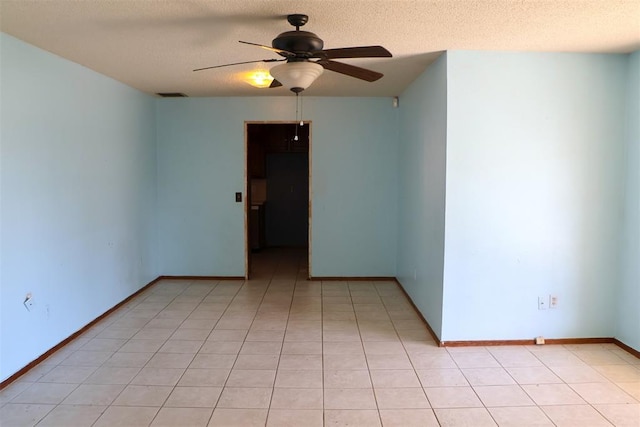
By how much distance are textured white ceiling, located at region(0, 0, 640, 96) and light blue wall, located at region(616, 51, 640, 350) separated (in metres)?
0.33

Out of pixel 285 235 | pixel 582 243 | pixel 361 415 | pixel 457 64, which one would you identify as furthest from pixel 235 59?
pixel 285 235

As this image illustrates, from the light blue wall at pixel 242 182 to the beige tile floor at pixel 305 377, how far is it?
4.11 ft

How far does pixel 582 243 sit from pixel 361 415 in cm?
220

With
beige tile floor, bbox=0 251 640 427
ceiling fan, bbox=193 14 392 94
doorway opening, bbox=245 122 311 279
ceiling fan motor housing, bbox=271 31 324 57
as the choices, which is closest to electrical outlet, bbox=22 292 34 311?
beige tile floor, bbox=0 251 640 427

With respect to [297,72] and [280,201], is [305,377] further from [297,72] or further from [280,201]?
[280,201]

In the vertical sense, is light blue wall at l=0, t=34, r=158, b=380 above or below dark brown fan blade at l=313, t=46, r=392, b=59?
below

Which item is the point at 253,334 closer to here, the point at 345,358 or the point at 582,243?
the point at 345,358

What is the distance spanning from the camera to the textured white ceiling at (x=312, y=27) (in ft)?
7.50

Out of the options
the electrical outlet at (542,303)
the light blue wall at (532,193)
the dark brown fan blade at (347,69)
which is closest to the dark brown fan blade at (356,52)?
the dark brown fan blade at (347,69)

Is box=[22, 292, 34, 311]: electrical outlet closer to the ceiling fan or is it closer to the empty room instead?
the empty room

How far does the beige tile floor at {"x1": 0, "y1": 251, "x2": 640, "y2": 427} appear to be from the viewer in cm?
237

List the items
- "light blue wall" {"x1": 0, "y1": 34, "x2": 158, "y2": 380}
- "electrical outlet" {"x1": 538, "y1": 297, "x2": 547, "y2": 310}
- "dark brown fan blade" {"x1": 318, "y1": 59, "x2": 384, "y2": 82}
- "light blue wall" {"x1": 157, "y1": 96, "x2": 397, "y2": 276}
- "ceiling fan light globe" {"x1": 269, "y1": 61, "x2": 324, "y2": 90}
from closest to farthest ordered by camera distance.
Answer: "ceiling fan light globe" {"x1": 269, "y1": 61, "x2": 324, "y2": 90} → "dark brown fan blade" {"x1": 318, "y1": 59, "x2": 384, "y2": 82} → "light blue wall" {"x1": 0, "y1": 34, "x2": 158, "y2": 380} → "electrical outlet" {"x1": 538, "y1": 297, "x2": 547, "y2": 310} → "light blue wall" {"x1": 157, "y1": 96, "x2": 397, "y2": 276}

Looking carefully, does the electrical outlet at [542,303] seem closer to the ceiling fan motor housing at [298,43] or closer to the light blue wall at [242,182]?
the light blue wall at [242,182]

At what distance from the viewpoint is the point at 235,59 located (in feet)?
11.1
